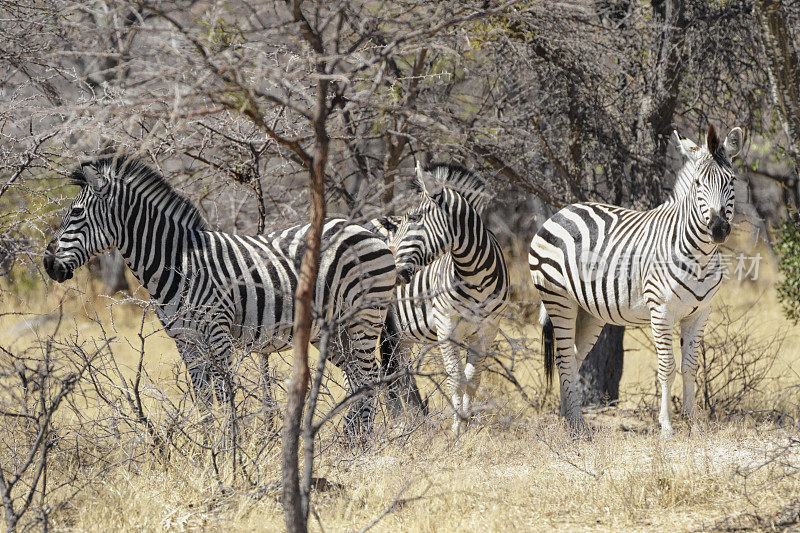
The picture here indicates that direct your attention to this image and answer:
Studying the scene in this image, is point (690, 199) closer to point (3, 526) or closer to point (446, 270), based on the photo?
point (446, 270)

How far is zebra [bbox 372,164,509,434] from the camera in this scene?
6.64 meters

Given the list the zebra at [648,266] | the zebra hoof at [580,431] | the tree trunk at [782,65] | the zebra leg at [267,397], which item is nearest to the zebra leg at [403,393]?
the zebra leg at [267,397]

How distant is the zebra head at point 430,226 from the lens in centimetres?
662

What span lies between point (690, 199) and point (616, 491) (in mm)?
2560

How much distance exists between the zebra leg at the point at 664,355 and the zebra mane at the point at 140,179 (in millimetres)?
3683

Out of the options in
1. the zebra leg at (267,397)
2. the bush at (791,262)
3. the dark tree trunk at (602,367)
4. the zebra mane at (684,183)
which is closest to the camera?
the zebra leg at (267,397)

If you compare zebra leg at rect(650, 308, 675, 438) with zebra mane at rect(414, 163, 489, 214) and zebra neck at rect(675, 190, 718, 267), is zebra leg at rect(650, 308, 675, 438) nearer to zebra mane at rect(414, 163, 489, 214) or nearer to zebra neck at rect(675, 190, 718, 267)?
zebra neck at rect(675, 190, 718, 267)

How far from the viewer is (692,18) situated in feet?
24.9

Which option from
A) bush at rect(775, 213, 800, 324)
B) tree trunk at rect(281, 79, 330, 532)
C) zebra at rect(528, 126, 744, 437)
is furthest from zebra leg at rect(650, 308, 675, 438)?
tree trunk at rect(281, 79, 330, 532)

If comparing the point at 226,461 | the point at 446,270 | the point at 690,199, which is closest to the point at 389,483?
the point at 226,461

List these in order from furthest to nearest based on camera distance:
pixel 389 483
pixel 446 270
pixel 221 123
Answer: pixel 446 270, pixel 221 123, pixel 389 483

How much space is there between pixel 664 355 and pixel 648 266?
0.72 m

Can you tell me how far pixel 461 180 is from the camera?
7.12 metres

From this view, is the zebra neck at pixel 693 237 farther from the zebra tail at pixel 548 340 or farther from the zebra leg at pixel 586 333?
the zebra tail at pixel 548 340
